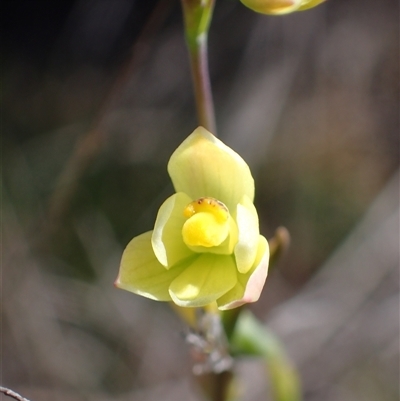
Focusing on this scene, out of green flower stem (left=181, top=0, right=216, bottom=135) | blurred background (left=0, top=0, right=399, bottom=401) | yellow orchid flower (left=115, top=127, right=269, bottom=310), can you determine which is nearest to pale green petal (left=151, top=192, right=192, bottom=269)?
yellow orchid flower (left=115, top=127, right=269, bottom=310)

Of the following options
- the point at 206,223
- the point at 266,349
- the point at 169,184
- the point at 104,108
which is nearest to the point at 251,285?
the point at 206,223

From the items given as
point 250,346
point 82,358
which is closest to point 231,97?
point 82,358

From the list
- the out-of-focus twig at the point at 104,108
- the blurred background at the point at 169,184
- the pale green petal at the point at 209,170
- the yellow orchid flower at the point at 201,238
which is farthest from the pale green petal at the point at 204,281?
the blurred background at the point at 169,184

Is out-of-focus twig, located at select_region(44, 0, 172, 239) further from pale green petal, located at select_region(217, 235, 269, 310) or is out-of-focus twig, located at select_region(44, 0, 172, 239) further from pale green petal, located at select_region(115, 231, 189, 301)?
pale green petal, located at select_region(217, 235, 269, 310)

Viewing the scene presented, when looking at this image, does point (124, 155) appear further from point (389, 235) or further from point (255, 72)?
point (389, 235)

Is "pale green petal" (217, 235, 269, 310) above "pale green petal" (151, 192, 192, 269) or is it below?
below

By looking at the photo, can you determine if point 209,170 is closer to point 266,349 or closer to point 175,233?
point 175,233

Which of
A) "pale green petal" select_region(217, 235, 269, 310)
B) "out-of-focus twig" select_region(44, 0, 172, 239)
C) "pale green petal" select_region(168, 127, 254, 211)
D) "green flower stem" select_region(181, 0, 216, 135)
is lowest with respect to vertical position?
"pale green petal" select_region(217, 235, 269, 310)

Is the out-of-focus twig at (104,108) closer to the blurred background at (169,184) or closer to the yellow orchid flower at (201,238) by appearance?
the blurred background at (169,184)
